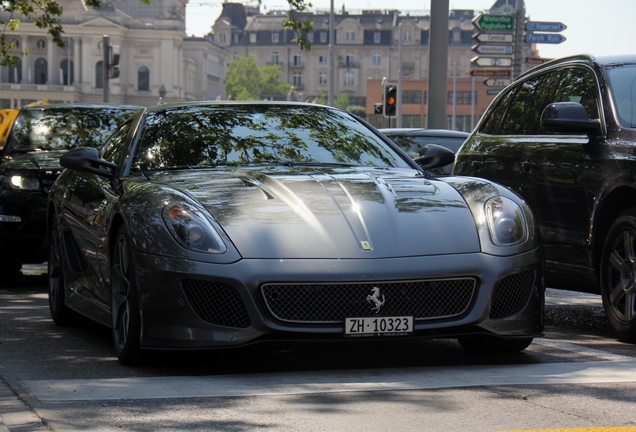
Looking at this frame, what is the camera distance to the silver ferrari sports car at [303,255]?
19.0 feet

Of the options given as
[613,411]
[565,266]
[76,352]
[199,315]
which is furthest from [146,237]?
[565,266]

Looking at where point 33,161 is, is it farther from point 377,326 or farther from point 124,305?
point 377,326

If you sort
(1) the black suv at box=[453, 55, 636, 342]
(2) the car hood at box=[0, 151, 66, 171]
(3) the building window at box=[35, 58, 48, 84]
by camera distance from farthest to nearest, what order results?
(3) the building window at box=[35, 58, 48, 84] < (2) the car hood at box=[0, 151, 66, 171] < (1) the black suv at box=[453, 55, 636, 342]

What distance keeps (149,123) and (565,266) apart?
264 cm

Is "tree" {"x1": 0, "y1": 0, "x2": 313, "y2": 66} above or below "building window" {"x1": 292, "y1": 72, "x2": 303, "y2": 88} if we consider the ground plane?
below

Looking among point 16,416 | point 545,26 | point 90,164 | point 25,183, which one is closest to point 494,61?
point 545,26

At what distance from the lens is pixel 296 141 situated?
23.6ft

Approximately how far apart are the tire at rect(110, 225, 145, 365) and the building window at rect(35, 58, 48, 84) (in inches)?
6378

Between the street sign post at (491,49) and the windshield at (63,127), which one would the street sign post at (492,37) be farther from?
the windshield at (63,127)

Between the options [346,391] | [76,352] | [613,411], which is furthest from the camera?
[76,352]

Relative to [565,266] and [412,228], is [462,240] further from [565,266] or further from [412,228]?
[565,266]

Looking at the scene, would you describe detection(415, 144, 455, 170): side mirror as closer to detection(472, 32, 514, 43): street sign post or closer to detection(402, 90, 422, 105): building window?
detection(472, 32, 514, 43): street sign post

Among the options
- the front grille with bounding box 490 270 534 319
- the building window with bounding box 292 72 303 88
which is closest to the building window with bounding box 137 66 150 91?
the building window with bounding box 292 72 303 88

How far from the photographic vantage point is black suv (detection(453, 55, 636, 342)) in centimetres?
734
